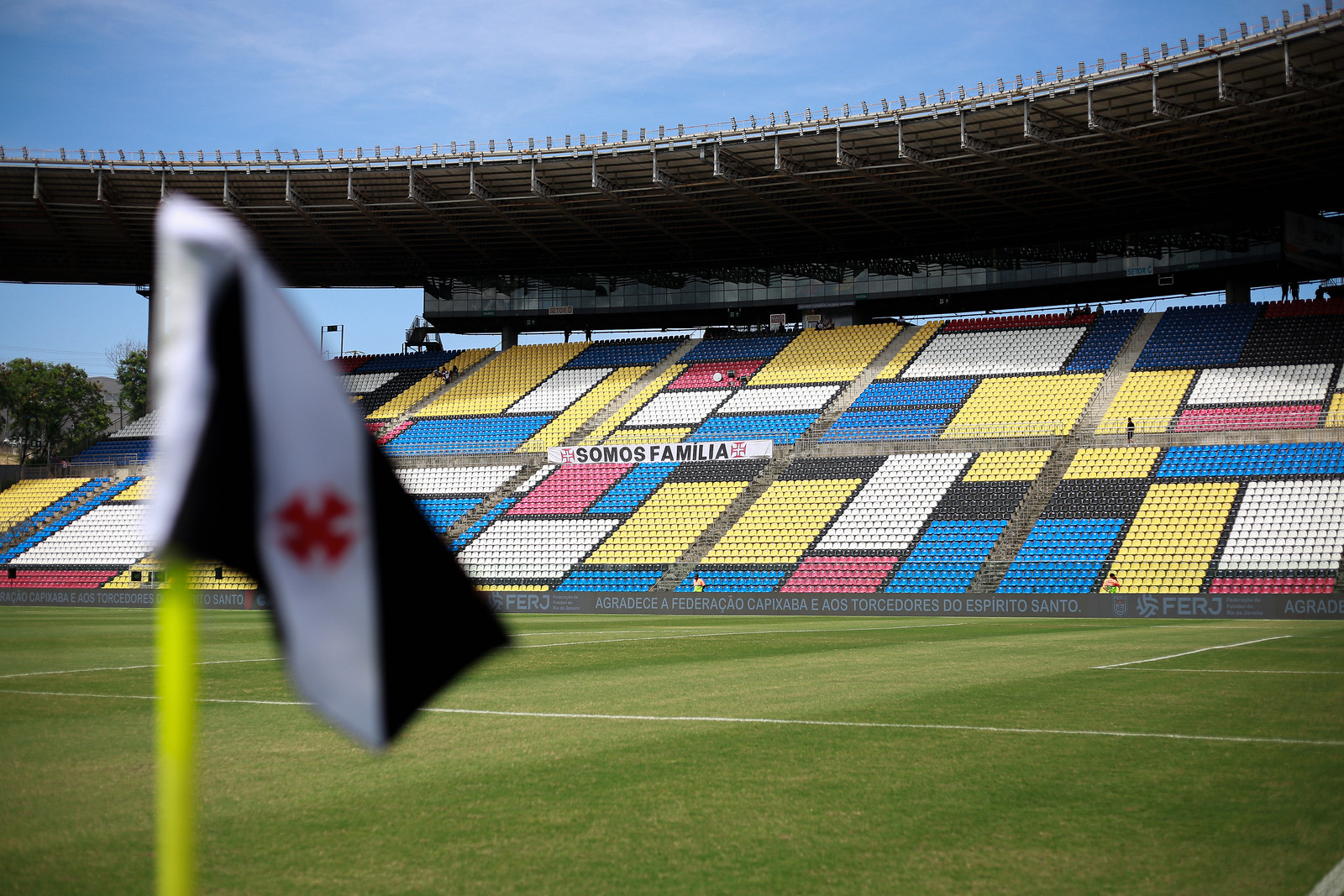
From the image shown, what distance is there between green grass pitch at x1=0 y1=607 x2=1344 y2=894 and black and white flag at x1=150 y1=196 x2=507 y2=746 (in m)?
2.81

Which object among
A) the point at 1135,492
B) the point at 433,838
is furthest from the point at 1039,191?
the point at 433,838

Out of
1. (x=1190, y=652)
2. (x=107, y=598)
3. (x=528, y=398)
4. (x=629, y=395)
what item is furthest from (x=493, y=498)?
(x=1190, y=652)

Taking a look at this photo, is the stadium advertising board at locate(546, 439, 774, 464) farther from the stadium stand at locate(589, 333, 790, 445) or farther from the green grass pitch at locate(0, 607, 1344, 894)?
the green grass pitch at locate(0, 607, 1344, 894)

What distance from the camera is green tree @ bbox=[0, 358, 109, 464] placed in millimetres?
70500

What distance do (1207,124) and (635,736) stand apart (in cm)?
3674

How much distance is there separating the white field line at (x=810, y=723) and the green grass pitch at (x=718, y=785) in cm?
6

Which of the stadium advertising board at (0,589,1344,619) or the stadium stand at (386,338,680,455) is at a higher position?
the stadium stand at (386,338,680,455)

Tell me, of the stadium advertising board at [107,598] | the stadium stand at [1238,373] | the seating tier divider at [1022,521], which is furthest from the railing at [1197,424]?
the stadium advertising board at [107,598]

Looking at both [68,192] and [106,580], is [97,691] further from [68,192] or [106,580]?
[68,192]

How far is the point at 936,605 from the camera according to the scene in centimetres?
3169

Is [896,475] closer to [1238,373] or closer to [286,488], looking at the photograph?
[1238,373]

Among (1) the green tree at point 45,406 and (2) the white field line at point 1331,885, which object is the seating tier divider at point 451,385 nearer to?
(1) the green tree at point 45,406

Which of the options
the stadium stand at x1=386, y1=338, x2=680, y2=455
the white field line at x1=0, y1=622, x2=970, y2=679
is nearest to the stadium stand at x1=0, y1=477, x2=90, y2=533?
the stadium stand at x1=386, y1=338, x2=680, y2=455

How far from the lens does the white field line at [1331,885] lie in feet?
16.5
